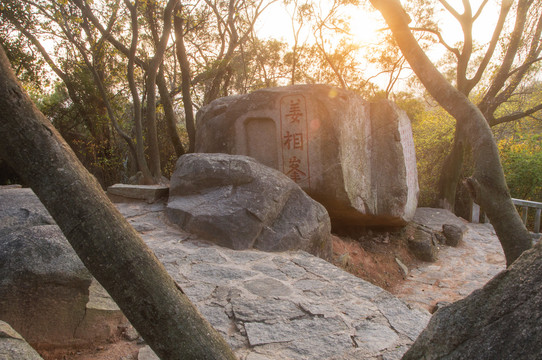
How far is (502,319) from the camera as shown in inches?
39.0

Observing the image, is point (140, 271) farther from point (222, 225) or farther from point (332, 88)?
point (332, 88)

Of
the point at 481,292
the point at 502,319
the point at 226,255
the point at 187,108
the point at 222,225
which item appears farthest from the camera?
the point at 187,108

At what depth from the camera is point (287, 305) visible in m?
2.98

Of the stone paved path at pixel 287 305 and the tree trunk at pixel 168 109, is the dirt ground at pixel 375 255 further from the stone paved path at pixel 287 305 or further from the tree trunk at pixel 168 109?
the tree trunk at pixel 168 109

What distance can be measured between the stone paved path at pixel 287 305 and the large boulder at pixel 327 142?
2556 mm

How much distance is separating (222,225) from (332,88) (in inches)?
134

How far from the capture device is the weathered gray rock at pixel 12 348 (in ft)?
5.34

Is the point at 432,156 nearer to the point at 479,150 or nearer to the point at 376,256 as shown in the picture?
the point at 376,256

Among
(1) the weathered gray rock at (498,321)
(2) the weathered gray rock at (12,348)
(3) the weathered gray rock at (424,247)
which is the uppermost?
(1) the weathered gray rock at (498,321)

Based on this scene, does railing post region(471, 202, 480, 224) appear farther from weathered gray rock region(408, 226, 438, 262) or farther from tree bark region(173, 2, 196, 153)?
tree bark region(173, 2, 196, 153)

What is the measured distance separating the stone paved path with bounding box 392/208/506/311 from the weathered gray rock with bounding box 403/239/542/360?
151 inches

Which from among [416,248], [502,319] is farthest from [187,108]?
[502,319]

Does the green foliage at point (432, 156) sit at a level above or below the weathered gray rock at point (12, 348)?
above

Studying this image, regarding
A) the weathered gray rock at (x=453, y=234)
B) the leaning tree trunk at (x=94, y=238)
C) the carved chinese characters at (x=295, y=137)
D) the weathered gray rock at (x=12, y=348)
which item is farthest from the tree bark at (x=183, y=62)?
the leaning tree trunk at (x=94, y=238)
